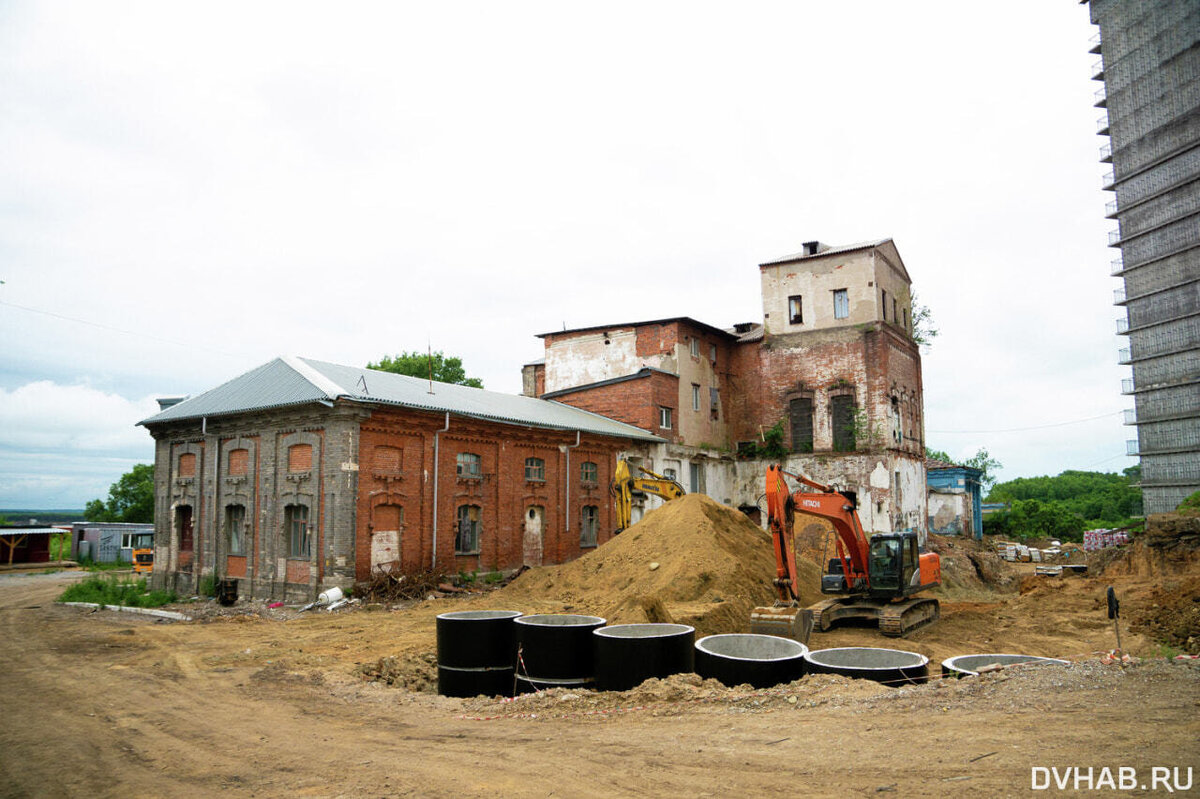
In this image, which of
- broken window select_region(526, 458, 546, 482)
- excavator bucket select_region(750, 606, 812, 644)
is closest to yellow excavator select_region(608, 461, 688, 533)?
broken window select_region(526, 458, 546, 482)

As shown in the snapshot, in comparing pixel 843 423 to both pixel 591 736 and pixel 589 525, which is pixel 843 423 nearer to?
pixel 589 525

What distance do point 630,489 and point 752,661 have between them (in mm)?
13385

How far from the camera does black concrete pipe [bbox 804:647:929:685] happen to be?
365 inches

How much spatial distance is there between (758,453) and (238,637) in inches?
980

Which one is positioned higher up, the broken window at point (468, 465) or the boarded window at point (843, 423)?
the boarded window at point (843, 423)

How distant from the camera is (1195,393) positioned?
35.6 metres

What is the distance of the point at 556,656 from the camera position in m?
10.4

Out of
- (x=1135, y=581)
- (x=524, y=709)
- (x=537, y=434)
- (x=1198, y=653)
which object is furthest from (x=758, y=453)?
(x=524, y=709)

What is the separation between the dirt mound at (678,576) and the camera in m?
14.7

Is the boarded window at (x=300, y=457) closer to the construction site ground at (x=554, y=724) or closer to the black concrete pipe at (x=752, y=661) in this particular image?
the construction site ground at (x=554, y=724)

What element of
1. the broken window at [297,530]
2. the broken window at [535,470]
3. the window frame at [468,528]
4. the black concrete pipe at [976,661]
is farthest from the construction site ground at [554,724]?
the broken window at [535,470]

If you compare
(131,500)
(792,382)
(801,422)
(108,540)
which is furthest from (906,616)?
(131,500)

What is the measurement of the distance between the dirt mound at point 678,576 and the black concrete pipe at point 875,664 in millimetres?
3535

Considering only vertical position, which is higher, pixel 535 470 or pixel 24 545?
pixel 535 470
